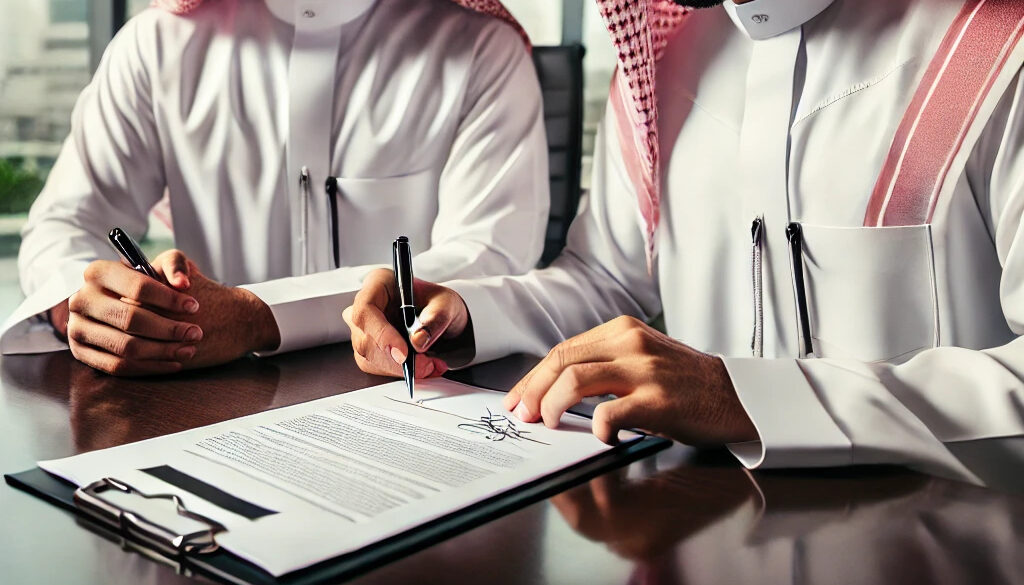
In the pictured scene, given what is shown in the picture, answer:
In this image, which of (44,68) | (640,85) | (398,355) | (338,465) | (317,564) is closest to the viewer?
(317,564)

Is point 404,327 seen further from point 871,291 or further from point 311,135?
point 311,135

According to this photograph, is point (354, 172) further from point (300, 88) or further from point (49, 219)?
point (49, 219)

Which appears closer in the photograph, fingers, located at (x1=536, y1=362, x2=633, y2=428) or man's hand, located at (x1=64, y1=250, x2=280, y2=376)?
fingers, located at (x1=536, y1=362, x2=633, y2=428)

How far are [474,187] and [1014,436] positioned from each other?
1299 mm

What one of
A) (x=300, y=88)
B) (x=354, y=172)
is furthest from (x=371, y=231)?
(x=300, y=88)

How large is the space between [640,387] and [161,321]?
0.68 meters

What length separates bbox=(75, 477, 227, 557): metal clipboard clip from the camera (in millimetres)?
694

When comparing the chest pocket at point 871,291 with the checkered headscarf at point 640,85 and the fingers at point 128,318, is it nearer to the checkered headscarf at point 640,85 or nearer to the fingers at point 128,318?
the checkered headscarf at point 640,85

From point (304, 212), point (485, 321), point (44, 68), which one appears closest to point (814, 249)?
point (485, 321)

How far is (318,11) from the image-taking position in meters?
→ 2.06

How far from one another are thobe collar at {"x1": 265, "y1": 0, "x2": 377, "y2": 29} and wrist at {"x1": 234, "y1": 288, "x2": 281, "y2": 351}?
862mm

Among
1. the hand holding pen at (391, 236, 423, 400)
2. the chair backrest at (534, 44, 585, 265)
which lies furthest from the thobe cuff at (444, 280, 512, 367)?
the chair backrest at (534, 44, 585, 265)

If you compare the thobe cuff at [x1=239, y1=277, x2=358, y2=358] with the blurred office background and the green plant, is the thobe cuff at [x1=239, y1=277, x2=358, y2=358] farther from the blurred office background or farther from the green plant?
the green plant

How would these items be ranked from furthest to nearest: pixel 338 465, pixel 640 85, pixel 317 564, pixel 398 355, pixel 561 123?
1. pixel 561 123
2. pixel 640 85
3. pixel 398 355
4. pixel 338 465
5. pixel 317 564
